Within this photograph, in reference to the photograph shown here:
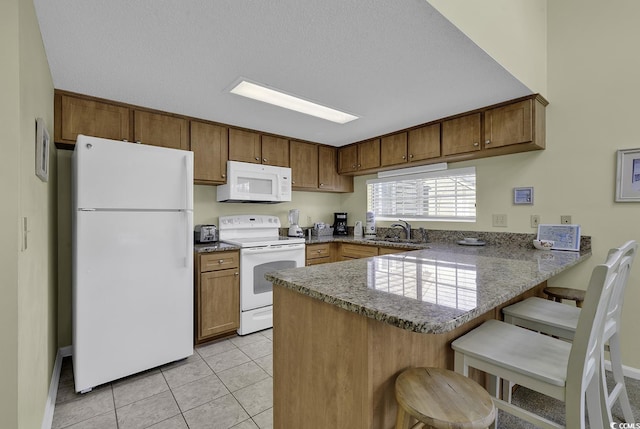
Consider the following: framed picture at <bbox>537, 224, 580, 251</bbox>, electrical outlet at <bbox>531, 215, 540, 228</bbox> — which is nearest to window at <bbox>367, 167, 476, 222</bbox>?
electrical outlet at <bbox>531, 215, 540, 228</bbox>

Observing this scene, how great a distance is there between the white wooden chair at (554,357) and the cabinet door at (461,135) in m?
1.83

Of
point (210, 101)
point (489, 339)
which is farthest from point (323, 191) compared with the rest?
point (489, 339)

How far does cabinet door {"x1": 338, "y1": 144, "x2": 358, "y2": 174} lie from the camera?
3.92m

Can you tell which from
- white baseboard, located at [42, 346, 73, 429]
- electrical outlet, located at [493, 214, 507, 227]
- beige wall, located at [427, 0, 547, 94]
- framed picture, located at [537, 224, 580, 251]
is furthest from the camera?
electrical outlet, located at [493, 214, 507, 227]

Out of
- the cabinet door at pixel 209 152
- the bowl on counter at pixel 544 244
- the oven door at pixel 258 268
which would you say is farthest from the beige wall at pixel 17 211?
the bowl on counter at pixel 544 244

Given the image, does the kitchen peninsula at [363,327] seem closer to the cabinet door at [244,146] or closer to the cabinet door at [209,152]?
the cabinet door at [209,152]

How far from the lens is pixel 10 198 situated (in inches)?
41.0

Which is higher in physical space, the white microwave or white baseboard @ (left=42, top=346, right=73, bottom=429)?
the white microwave

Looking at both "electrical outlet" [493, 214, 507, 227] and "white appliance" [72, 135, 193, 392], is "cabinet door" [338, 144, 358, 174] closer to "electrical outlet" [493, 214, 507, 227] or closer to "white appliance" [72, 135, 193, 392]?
"electrical outlet" [493, 214, 507, 227]

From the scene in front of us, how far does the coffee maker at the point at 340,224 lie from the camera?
4.39 metres

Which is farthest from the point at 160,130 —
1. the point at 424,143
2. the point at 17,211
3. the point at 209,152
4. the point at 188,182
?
the point at 424,143

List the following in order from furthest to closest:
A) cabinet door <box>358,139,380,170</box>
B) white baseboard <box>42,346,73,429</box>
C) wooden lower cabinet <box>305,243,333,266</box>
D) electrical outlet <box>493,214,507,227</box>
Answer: cabinet door <box>358,139,380,170</box>, wooden lower cabinet <box>305,243,333,266</box>, electrical outlet <box>493,214,507,227</box>, white baseboard <box>42,346,73,429</box>

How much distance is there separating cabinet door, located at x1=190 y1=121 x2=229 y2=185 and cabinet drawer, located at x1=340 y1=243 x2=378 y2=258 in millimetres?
1631

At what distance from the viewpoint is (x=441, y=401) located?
900mm
